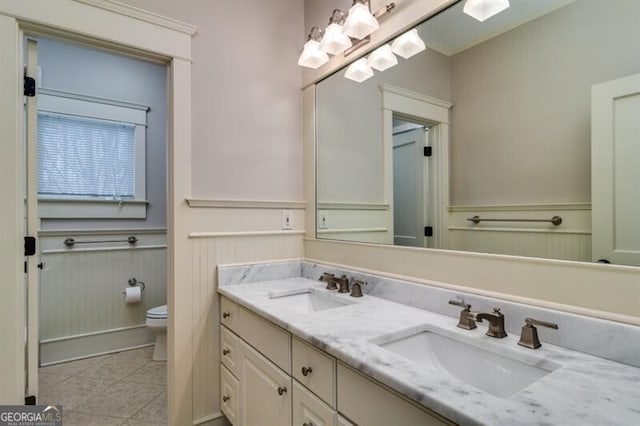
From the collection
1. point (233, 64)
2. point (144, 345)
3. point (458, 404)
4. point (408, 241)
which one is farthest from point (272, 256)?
point (144, 345)

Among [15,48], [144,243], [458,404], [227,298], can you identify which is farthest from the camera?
[144,243]

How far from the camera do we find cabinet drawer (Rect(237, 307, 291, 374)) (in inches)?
46.6

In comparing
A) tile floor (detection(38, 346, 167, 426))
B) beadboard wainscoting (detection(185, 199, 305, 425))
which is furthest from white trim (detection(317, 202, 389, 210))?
tile floor (detection(38, 346, 167, 426))

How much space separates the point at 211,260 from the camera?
1.78m

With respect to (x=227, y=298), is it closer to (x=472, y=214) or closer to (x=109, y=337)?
(x=472, y=214)

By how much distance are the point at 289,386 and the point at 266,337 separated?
223mm

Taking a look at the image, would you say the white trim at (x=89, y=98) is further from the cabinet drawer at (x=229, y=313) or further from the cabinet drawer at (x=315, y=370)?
the cabinet drawer at (x=315, y=370)

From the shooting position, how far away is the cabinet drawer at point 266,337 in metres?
1.18

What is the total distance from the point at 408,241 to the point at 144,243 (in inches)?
97.2

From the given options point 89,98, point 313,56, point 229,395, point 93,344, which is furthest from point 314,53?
point 93,344

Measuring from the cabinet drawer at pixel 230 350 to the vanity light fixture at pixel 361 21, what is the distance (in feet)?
5.17

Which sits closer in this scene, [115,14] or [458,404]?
[458,404]

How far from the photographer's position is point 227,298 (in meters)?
1.69

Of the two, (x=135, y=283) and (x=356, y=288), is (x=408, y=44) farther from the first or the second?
(x=135, y=283)
